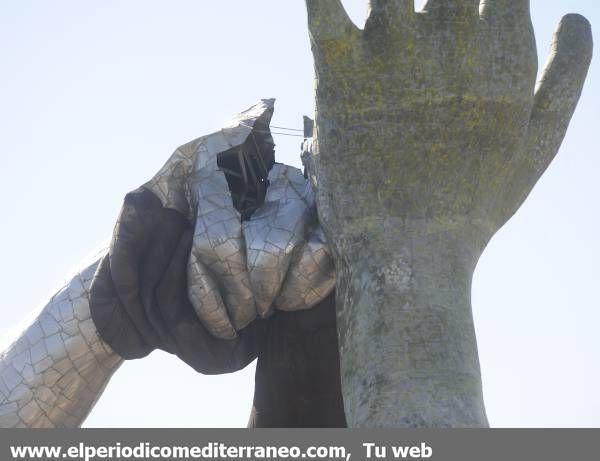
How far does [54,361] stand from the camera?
14.0 metres

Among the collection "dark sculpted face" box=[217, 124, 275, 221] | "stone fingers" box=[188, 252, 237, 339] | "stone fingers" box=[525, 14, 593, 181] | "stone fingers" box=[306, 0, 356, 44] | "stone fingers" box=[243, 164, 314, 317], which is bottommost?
"stone fingers" box=[188, 252, 237, 339]

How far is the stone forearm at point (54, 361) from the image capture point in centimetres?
1398

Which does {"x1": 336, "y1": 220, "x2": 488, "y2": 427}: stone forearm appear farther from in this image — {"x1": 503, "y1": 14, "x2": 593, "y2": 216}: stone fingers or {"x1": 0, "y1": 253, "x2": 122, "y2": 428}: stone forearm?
{"x1": 0, "y1": 253, "x2": 122, "y2": 428}: stone forearm

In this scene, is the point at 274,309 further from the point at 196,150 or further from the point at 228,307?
the point at 196,150

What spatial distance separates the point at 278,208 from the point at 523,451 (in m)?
3.39

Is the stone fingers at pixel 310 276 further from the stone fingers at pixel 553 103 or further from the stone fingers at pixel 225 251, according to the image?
the stone fingers at pixel 553 103

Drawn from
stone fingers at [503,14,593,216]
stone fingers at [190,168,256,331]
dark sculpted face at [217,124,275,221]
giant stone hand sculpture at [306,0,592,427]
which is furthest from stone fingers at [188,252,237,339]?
stone fingers at [503,14,593,216]

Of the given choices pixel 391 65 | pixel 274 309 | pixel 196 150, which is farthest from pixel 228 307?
pixel 391 65

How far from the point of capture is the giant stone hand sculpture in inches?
472

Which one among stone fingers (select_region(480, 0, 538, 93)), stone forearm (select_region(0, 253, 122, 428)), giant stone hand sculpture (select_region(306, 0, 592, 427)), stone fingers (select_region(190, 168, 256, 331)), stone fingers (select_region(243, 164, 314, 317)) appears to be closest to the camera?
giant stone hand sculpture (select_region(306, 0, 592, 427))

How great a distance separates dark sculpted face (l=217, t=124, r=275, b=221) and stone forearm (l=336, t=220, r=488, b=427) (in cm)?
184

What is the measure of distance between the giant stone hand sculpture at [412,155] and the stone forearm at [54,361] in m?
2.70

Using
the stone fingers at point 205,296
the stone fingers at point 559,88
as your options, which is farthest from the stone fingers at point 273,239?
the stone fingers at point 559,88

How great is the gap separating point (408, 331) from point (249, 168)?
301cm
